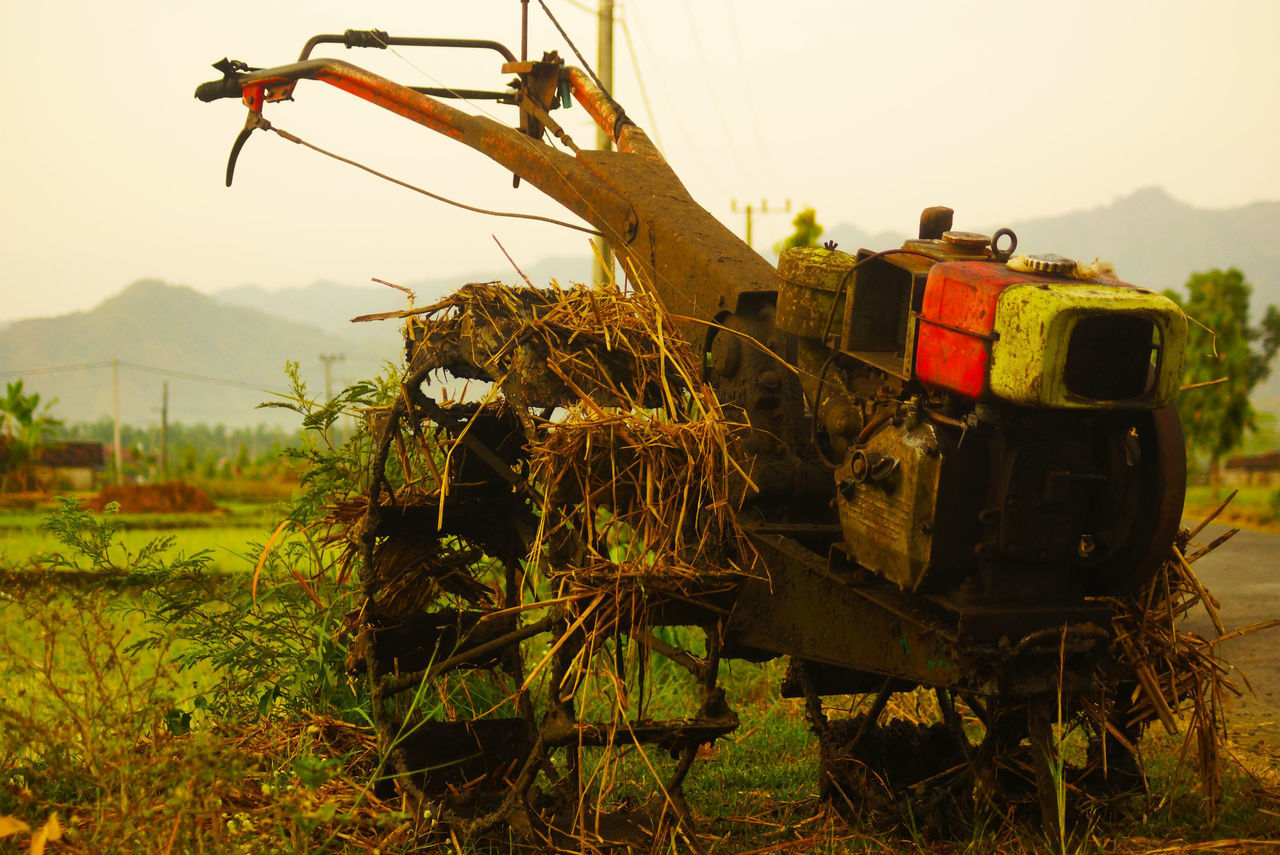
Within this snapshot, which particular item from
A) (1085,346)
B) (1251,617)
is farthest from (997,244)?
(1251,617)

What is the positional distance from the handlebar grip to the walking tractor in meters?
1.84

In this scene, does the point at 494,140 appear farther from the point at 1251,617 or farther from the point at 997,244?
the point at 1251,617

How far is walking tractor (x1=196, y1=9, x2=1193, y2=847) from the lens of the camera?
10.3ft

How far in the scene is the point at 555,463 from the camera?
3387mm

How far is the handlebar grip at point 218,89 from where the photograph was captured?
18.7 feet

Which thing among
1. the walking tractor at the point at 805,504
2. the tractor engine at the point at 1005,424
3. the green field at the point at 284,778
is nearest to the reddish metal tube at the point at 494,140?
the walking tractor at the point at 805,504

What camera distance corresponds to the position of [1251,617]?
294 inches

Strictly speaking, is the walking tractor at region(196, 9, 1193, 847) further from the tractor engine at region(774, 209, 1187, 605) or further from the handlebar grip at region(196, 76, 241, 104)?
the handlebar grip at region(196, 76, 241, 104)

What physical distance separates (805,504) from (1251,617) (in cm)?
492

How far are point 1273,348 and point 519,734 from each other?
32334 mm

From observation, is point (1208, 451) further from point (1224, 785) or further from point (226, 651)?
point (226, 651)

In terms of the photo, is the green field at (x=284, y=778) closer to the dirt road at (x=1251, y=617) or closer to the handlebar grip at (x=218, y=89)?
the dirt road at (x=1251, y=617)

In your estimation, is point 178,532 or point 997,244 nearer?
point 997,244

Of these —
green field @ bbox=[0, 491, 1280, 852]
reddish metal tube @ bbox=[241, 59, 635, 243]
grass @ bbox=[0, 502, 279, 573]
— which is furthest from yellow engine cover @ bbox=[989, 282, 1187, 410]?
grass @ bbox=[0, 502, 279, 573]
